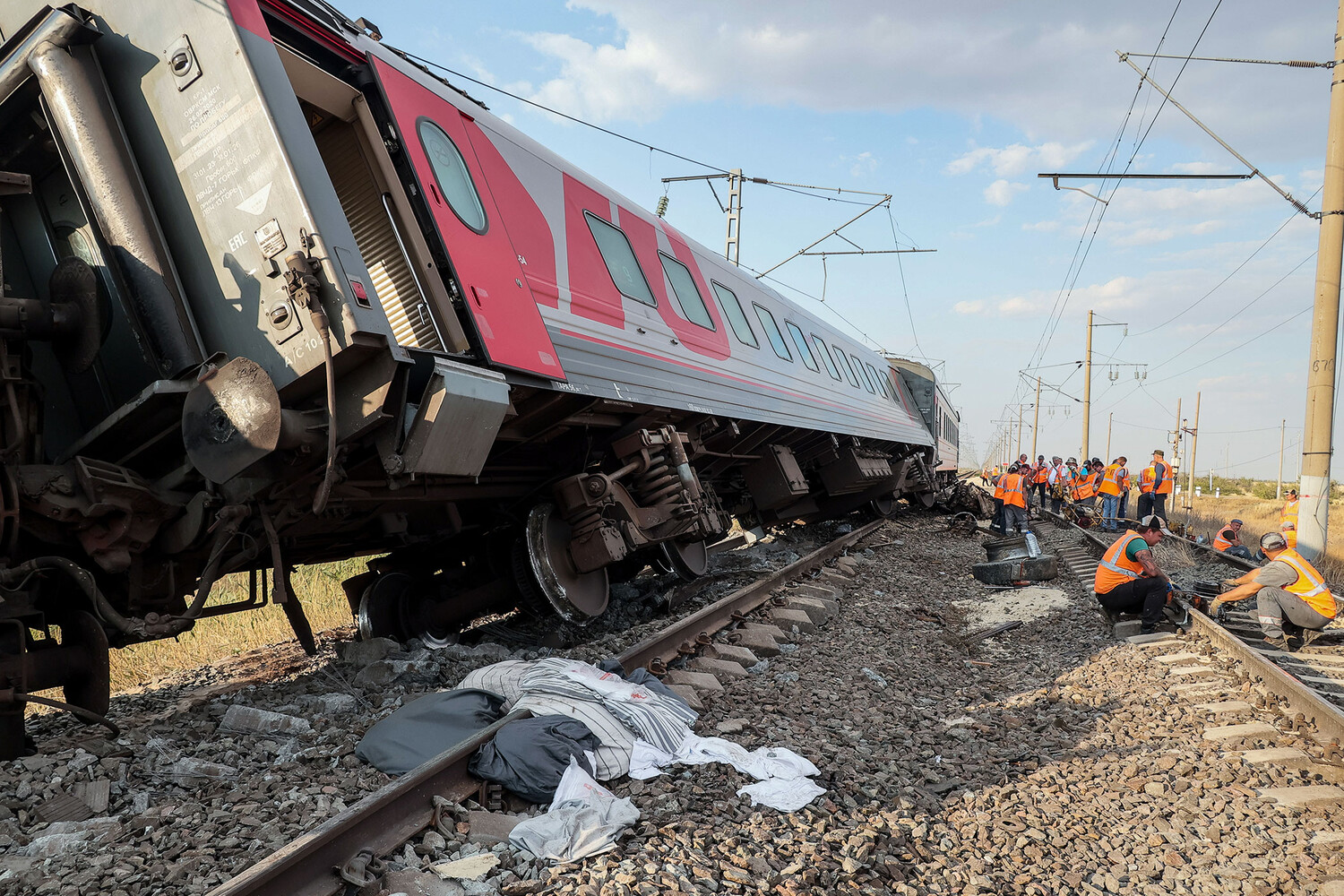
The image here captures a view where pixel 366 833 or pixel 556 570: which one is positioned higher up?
pixel 556 570

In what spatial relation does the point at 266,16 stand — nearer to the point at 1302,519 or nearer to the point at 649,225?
the point at 649,225

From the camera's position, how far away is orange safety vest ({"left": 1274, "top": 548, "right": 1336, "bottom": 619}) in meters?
6.85

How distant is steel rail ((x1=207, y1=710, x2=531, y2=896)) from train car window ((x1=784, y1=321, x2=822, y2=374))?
8.40 meters

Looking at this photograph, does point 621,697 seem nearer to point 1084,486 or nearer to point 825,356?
point 825,356

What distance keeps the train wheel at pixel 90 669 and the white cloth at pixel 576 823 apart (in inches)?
81.3

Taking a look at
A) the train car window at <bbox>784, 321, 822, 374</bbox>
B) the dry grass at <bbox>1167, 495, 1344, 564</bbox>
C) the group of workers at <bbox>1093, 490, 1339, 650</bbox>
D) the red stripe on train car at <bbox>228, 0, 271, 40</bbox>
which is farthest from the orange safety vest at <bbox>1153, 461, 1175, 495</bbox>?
the red stripe on train car at <bbox>228, 0, 271, 40</bbox>

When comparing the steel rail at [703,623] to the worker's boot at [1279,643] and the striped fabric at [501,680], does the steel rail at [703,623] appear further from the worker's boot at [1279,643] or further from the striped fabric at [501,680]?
the worker's boot at [1279,643]

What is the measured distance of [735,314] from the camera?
29.6 ft

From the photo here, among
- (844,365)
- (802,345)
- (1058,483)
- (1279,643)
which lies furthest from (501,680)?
(1058,483)

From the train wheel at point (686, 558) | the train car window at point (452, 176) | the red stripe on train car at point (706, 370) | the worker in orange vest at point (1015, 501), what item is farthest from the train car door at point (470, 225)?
the worker in orange vest at point (1015, 501)

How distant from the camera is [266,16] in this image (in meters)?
3.98

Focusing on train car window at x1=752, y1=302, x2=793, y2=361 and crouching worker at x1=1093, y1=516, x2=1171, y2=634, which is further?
train car window at x1=752, y1=302, x2=793, y2=361

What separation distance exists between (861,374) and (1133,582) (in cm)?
839

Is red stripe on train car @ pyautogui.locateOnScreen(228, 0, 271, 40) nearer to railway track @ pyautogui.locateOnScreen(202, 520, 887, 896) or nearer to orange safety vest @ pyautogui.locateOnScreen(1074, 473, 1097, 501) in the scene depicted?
railway track @ pyautogui.locateOnScreen(202, 520, 887, 896)
